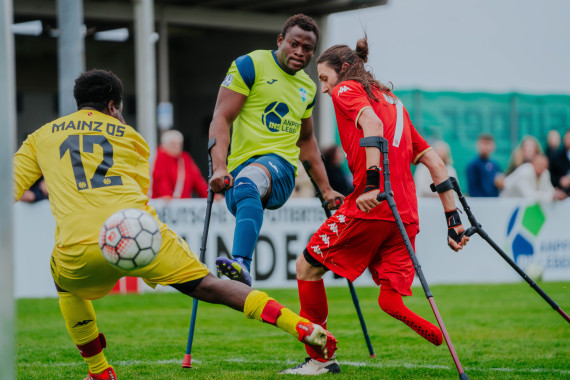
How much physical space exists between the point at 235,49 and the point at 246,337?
1788cm

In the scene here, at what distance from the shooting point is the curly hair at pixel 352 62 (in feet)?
18.8

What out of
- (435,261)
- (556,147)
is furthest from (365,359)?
(556,147)

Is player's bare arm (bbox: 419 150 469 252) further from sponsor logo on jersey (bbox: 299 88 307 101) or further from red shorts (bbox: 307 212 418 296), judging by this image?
sponsor logo on jersey (bbox: 299 88 307 101)

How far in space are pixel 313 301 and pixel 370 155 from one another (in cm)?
135

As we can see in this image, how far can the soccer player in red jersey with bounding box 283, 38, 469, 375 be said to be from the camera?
5539 millimetres

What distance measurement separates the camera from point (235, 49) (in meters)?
25.0

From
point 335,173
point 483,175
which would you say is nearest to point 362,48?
point 335,173

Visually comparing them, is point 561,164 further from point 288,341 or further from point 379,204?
point 379,204

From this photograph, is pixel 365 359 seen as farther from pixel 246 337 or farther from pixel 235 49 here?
pixel 235 49

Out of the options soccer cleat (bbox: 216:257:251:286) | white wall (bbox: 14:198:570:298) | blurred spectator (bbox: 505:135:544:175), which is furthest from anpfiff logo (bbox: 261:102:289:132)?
blurred spectator (bbox: 505:135:544:175)

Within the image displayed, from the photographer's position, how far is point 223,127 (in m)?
Result: 6.16

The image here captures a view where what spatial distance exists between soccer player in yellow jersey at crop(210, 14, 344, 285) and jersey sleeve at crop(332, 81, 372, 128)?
869 mm

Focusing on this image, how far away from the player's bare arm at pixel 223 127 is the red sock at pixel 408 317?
136 centimetres

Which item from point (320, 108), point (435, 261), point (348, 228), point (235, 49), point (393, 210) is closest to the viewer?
point (393, 210)
